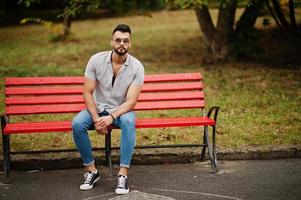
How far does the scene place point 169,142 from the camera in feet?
21.5

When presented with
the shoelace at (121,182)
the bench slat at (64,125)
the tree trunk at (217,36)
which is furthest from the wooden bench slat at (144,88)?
the tree trunk at (217,36)

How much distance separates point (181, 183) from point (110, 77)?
50.9 inches

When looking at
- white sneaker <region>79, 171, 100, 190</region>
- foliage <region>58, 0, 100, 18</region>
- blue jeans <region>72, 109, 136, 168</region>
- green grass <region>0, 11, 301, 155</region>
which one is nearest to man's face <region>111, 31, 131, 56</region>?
blue jeans <region>72, 109, 136, 168</region>

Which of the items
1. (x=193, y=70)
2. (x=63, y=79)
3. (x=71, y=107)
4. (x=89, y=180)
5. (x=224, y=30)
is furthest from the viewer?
(x=224, y=30)

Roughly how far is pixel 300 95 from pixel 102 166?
4.36 m

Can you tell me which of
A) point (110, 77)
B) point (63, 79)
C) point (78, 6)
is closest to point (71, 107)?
point (63, 79)

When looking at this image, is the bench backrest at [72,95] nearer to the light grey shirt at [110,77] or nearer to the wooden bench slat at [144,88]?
the wooden bench slat at [144,88]

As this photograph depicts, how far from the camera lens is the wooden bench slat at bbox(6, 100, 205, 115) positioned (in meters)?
5.86

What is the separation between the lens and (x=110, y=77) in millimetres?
5383

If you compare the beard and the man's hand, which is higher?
the beard

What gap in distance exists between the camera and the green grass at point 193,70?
6.69 metres

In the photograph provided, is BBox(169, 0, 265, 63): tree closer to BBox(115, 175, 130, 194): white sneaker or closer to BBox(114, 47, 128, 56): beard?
BBox(114, 47, 128, 56): beard

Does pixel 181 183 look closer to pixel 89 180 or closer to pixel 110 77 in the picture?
pixel 89 180

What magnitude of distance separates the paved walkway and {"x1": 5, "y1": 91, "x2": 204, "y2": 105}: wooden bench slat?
78 cm
